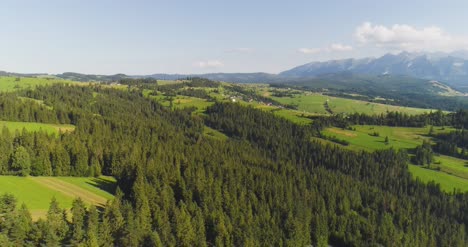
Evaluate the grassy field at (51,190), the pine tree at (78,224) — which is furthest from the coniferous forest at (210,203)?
the grassy field at (51,190)

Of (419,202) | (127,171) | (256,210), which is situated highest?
(127,171)

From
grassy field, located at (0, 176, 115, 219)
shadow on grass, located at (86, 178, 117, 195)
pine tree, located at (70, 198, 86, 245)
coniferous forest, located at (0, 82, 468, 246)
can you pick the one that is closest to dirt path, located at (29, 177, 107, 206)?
grassy field, located at (0, 176, 115, 219)

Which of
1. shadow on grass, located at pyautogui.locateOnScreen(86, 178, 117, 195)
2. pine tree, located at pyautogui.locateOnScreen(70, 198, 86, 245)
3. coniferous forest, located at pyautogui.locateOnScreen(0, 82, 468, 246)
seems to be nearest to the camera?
pine tree, located at pyautogui.locateOnScreen(70, 198, 86, 245)

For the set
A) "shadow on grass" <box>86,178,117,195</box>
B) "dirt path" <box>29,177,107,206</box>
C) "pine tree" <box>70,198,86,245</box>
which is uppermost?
"pine tree" <box>70,198,86,245</box>

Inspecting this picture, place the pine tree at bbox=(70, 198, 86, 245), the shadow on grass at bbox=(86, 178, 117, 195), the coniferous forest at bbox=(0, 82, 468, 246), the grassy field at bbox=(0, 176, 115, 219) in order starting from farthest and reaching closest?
1. the shadow on grass at bbox=(86, 178, 117, 195)
2. the grassy field at bbox=(0, 176, 115, 219)
3. the coniferous forest at bbox=(0, 82, 468, 246)
4. the pine tree at bbox=(70, 198, 86, 245)

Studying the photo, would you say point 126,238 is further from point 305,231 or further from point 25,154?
point 25,154

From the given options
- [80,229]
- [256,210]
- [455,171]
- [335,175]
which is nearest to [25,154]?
[80,229]

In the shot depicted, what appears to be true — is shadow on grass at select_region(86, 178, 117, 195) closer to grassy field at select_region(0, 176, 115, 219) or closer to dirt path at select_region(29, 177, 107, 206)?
Result: grassy field at select_region(0, 176, 115, 219)
